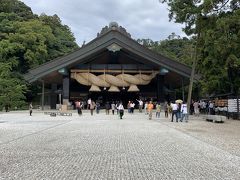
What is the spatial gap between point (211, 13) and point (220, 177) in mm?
17989

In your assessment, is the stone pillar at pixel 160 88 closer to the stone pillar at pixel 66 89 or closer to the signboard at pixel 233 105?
the stone pillar at pixel 66 89

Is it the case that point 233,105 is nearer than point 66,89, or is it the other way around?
point 233,105

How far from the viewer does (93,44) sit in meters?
40.0

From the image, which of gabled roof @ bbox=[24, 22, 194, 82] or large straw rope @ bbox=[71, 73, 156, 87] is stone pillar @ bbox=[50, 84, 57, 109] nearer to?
large straw rope @ bbox=[71, 73, 156, 87]

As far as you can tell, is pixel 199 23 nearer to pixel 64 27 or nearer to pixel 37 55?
pixel 37 55

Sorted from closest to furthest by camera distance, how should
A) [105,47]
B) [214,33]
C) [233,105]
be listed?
[214,33] → [233,105] → [105,47]

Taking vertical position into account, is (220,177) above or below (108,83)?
below

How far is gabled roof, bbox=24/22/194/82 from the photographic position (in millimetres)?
39719

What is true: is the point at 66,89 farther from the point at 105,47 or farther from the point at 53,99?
the point at 53,99

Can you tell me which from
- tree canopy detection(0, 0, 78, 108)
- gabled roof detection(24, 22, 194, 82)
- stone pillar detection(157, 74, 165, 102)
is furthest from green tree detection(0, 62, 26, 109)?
stone pillar detection(157, 74, 165, 102)

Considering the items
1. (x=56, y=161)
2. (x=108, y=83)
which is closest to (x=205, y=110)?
(x=108, y=83)

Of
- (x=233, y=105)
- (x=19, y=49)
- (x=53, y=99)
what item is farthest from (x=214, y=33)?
(x=19, y=49)

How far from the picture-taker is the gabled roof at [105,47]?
130 feet

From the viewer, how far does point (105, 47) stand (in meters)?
40.1
